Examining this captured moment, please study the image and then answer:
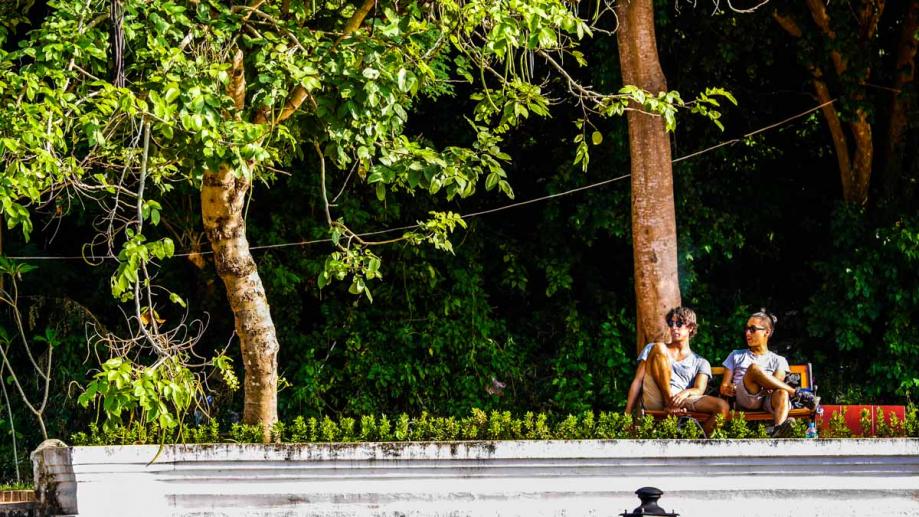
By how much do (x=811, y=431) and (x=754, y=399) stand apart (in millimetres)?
577

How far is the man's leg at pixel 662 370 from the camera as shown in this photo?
26.7 feet

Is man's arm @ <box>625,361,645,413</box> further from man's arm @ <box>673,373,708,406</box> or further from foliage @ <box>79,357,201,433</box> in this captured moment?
foliage @ <box>79,357,201,433</box>

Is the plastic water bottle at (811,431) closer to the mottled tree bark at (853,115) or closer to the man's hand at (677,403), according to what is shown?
the man's hand at (677,403)

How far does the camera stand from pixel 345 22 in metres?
9.45

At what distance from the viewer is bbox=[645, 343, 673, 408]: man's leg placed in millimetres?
8141

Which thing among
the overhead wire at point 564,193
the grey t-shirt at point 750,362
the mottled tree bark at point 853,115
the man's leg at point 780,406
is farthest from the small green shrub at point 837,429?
the mottled tree bark at point 853,115

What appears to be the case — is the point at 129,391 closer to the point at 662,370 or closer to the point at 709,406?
the point at 662,370

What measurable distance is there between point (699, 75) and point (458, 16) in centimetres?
574

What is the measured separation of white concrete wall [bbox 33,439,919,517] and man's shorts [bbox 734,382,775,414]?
3.97ft

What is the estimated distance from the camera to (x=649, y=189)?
33.5ft

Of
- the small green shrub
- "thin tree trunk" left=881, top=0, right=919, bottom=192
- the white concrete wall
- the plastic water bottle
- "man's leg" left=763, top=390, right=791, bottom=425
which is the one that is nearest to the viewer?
the white concrete wall

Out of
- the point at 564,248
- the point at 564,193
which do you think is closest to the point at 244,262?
the point at 564,193

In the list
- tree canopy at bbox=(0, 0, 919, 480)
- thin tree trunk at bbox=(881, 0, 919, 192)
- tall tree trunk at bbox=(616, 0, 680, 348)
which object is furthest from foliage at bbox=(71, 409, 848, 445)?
thin tree trunk at bbox=(881, 0, 919, 192)

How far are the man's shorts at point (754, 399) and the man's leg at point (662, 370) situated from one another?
544mm
